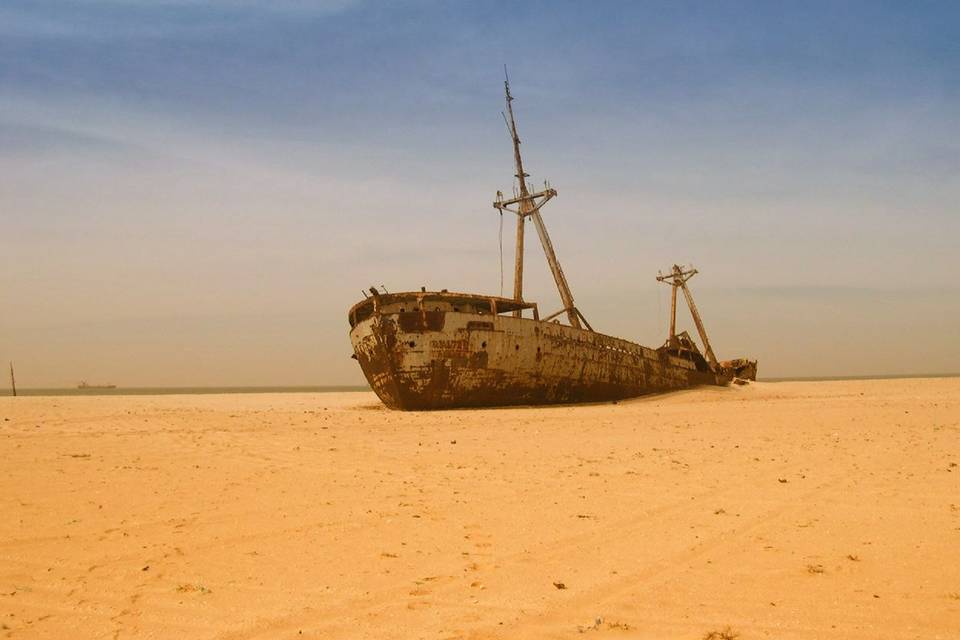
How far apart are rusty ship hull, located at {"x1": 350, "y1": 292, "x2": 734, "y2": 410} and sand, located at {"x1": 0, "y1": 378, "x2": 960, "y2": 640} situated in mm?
8922

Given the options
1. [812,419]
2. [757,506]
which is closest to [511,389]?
[812,419]

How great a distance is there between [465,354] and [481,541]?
1289 cm

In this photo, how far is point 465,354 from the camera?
16.8 metres

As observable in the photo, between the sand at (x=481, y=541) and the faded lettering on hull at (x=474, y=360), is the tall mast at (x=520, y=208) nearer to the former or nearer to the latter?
the faded lettering on hull at (x=474, y=360)

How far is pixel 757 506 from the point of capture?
183 inches

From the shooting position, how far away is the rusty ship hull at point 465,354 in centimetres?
1659

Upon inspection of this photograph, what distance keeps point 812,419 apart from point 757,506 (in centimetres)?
665

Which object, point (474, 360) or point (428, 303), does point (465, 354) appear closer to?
point (474, 360)

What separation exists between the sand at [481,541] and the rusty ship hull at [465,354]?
29.3ft

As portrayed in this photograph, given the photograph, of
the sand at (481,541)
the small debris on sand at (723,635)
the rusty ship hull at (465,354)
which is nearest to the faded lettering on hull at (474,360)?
the rusty ship hull at (465,354)

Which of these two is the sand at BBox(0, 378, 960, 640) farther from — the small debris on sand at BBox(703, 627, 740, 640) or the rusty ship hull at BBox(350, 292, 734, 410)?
the rusty ship hull at BBox(350, 292, 734, 410)

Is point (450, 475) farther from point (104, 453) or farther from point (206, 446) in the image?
point (104, 453)

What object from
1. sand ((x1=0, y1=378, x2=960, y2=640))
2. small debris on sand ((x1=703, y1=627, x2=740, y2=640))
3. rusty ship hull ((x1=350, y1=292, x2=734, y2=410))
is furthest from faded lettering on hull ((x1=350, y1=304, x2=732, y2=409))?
small debris on sand ((x1=703, y1=627, x2=740, y2=640))

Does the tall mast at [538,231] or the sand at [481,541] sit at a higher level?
the tall mast at [538,231]
